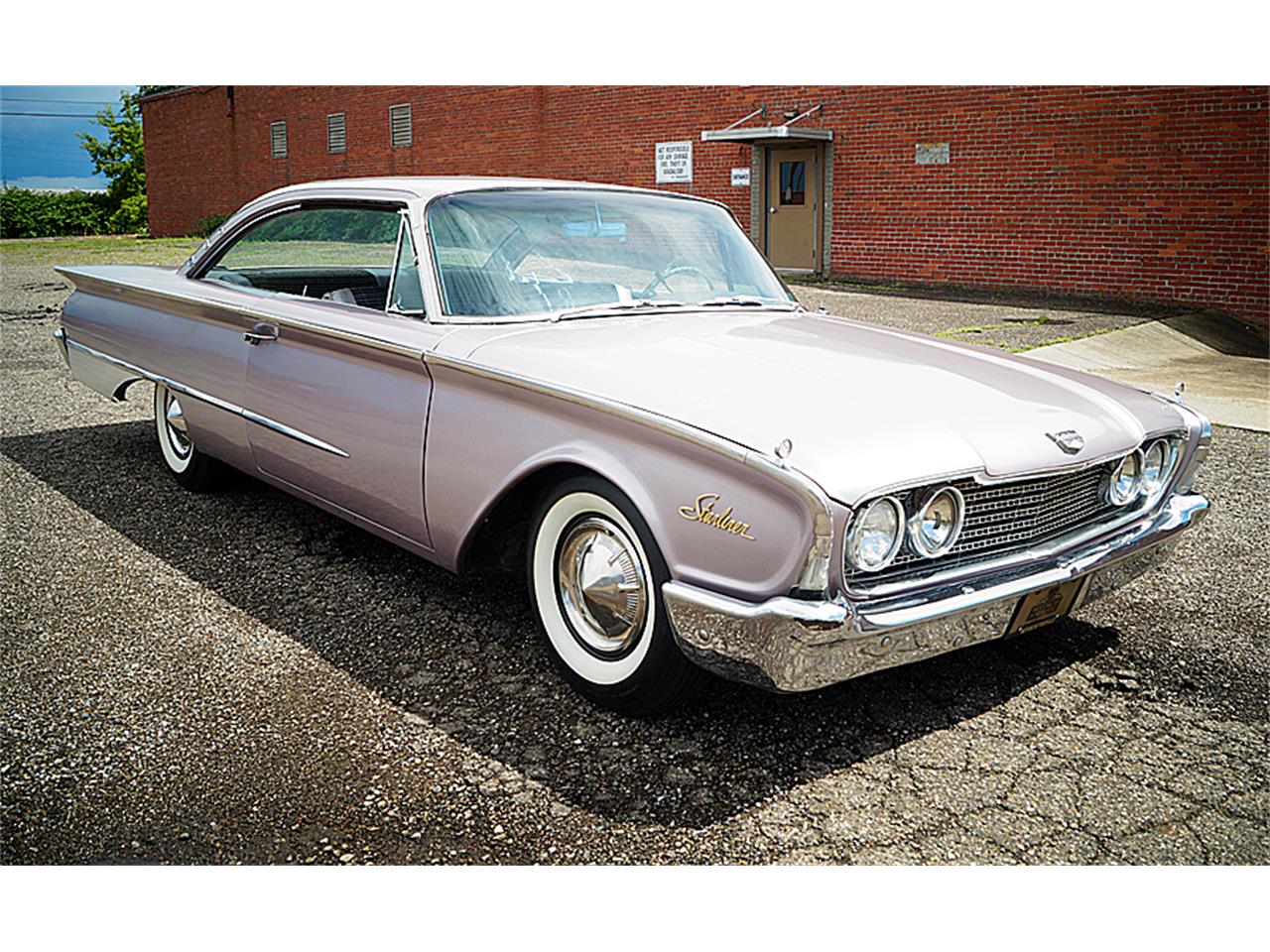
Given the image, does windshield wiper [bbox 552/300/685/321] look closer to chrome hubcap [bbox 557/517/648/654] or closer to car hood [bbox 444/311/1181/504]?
car hood [bbox 444/311/1181/504]

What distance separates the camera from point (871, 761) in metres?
2.89

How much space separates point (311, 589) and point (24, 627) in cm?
90

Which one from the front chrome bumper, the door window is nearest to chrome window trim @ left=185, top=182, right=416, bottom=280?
the front chrome bumper

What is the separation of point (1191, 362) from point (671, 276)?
827cm

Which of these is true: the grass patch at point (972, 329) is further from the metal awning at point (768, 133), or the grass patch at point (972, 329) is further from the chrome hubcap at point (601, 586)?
the chrome hubcap at point (601, 586)

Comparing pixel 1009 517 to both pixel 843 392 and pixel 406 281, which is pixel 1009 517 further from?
pixel 406 281

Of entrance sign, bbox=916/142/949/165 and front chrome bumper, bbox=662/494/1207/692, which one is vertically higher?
entrance sign, bbox=916/142/949/165

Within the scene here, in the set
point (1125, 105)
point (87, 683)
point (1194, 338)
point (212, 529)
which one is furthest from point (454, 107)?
point (87, 683)

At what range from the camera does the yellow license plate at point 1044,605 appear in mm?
2936

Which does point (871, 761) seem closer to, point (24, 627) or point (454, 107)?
point (24, 627)

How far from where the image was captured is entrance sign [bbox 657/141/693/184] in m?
18.7

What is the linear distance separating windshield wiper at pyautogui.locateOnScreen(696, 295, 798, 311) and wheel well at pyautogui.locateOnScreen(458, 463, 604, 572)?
1.08 meters

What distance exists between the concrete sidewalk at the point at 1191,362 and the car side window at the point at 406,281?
5.05m

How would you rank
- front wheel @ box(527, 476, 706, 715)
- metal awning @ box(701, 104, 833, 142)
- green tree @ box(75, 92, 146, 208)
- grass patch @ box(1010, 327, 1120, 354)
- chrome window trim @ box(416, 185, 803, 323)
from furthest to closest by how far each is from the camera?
1. green tree @ box(75, 92, 146, 208)
2. metal awning @ box(701, 104, 833, 142)
3. grass patch @ box(1010, 327, 1120, 354)
4. chrome window trim @ box(416, 185, 803, 323)
5. front wheel @ box(527, 476, 706, 715)
